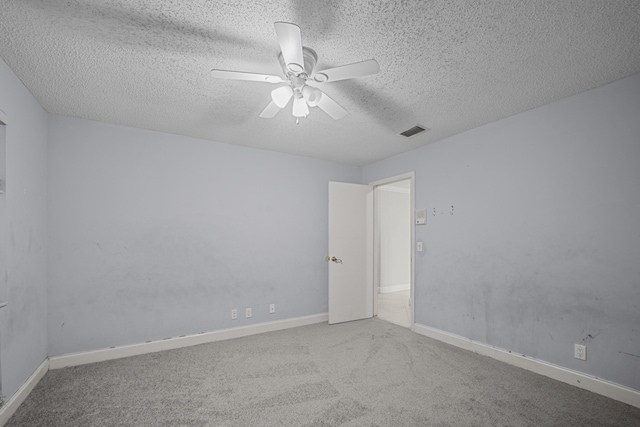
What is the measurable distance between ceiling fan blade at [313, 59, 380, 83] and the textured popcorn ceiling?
0.26m

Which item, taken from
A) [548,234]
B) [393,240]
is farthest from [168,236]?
[393,240]

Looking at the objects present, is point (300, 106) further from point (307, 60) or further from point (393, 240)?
point (393, 240)

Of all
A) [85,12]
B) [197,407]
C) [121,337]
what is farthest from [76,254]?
[85,12]

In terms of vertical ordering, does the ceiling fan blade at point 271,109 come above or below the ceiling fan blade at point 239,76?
below

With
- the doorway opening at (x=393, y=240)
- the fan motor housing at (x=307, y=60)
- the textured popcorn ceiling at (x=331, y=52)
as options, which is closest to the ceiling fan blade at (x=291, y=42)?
the fan motor housing at (x=307, y=60)

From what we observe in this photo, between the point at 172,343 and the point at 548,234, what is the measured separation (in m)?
4.02

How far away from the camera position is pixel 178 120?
2.94 m

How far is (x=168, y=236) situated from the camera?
10.7ft

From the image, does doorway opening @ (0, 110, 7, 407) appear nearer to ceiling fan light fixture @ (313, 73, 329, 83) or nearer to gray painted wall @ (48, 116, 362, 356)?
gray painted wall @ (48, 116, 362, 356)

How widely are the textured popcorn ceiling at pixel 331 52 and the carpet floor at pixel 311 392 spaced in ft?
8.03

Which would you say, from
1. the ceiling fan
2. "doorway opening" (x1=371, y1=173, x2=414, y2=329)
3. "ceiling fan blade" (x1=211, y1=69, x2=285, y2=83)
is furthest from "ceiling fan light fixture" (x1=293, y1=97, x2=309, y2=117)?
"doorway opening" (x1=371, y1=173, x2=414, y2=329)

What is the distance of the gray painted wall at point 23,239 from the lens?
200 centimetres

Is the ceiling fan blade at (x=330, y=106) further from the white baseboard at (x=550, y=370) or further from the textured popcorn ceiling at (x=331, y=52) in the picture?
the white baseboard at (x=550, y=370)

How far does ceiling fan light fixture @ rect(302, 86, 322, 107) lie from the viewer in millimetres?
1872
